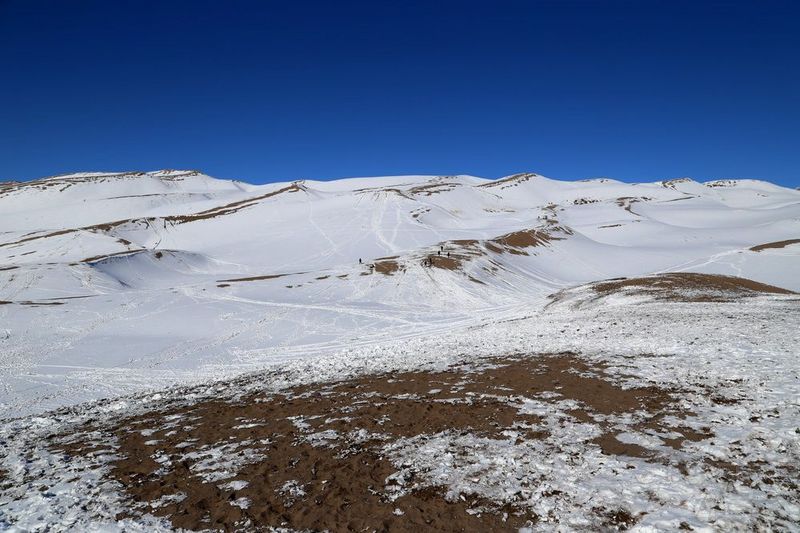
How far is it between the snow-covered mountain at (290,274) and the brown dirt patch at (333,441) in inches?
399

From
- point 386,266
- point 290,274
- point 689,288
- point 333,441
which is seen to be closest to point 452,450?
point 333,441

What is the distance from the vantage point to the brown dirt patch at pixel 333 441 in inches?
296

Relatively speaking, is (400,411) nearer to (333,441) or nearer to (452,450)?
(333,441)

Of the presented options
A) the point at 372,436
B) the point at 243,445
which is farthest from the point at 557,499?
the point at 243,445

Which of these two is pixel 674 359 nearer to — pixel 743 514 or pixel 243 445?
pixel 743 514

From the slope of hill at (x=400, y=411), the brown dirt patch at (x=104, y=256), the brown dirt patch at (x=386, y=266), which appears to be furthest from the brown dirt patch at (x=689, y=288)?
the brown dirt patch at (x=104, y=256)

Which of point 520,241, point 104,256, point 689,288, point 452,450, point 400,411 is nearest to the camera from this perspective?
point 452,450

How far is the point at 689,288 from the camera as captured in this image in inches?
1345

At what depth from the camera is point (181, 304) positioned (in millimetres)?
42625

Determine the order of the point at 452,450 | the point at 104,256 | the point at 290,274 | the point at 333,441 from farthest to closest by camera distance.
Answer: the point at 104,256 → the point at 290,274 → the point at 333,441 → the point at 452,450

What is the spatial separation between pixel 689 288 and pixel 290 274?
1744 inches

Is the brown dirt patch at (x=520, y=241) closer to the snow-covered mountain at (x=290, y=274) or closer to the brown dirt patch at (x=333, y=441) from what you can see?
the snow-covered mountain at (x=290, y=274)

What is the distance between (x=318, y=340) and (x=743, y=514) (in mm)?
26673

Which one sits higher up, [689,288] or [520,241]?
[520,241]
